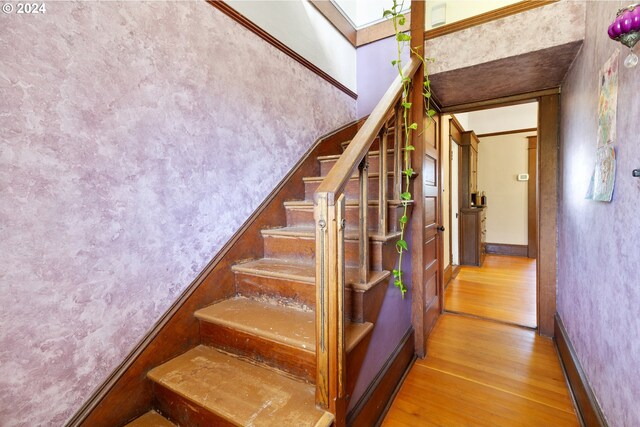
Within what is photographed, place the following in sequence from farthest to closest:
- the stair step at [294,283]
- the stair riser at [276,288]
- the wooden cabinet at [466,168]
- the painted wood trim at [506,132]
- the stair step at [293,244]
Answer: the painted wood trim at [506,132] < the wooden cabinet at [466,168] < the stair step at [293,244] < the stair riser at [276,288] < the stair step at [294,283]

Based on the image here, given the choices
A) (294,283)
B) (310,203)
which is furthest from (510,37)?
(294,283)

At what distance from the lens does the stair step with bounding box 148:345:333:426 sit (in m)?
0.99

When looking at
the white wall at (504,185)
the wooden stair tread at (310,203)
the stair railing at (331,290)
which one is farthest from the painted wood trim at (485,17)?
the white wall at (504,185)

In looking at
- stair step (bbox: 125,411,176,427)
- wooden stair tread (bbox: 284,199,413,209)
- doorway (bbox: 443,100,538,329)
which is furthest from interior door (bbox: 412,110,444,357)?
stair step (bbox: 125,411,176,427)

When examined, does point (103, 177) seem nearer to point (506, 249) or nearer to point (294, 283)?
point (294, 283)

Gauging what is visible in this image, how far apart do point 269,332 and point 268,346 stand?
0.07m

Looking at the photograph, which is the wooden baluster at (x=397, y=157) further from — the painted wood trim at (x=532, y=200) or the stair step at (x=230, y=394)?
the painted wood trim at (x=532, y=200)

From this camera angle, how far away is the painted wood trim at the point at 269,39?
1.60 meters

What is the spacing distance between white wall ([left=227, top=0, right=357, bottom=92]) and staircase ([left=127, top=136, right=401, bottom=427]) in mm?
1344

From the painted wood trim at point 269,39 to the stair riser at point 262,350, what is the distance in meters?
1.73

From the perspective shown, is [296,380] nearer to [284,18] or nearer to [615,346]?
[615,346]

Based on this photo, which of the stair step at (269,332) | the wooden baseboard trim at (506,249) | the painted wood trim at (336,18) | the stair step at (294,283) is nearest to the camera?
the stair step at (269,332)

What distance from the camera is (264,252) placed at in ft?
5.98

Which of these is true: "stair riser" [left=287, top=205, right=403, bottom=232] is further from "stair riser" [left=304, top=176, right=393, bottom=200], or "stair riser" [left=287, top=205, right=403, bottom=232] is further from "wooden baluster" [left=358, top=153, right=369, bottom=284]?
"wooden baluster" [left=358, top=153, right=369, bottom=284]
